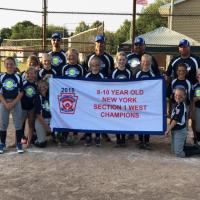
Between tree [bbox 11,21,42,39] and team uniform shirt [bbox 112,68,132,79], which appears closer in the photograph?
team uniform shirt [bbox 112,68,132,79]

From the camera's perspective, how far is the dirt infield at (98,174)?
6239 millimetres

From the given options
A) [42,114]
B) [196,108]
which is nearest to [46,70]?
[42,114]

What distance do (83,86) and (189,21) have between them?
73.4 ft

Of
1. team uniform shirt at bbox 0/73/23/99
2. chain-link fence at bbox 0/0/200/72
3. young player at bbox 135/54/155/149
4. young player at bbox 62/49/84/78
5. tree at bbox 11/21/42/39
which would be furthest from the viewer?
tree at bbox 11/21/42/39

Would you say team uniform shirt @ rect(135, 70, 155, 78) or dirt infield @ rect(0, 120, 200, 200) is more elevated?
team uniform shirt @ rect(135, 70, 155, 78)

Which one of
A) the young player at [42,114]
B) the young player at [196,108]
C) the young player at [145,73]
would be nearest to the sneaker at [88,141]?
the young player at [42,114]

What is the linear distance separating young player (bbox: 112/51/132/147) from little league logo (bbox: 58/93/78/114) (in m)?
0.84

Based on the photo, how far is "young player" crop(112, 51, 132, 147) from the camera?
28.2 ft

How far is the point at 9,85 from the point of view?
8289 millimetres

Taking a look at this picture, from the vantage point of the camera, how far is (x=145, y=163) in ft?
25.4

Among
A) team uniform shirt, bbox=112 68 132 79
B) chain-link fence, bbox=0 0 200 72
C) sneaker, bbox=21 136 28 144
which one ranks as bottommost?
sneaker, bbox=21 136 28 144

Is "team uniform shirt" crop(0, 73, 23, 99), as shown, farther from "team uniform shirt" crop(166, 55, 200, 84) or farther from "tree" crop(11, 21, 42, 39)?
"tree" crop(11, 21, 42, 39)

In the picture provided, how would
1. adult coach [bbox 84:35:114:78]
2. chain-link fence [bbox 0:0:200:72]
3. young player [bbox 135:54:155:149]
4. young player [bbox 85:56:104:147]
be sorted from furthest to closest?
chain-link fence [bbox 0:0:200:72] → adult coach [bbox 84:35:114:78] → young player [bbox 85:56:104:147] → young player [bbox 135:54:155:149]

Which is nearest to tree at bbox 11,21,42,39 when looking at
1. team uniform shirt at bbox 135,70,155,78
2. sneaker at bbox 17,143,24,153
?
team uniform shirt at bbox 135,70,155,78
